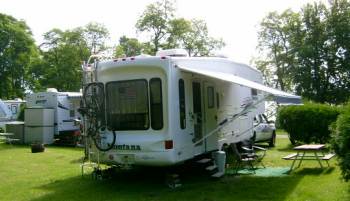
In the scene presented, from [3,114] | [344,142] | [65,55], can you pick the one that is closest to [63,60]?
[65,55]

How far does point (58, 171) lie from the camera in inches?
504

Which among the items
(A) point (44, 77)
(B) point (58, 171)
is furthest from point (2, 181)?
(A) point (44, 77)

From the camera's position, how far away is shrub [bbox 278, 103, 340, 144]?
696 inches

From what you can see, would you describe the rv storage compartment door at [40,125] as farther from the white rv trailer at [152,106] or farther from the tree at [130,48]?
the tree at [130,48]

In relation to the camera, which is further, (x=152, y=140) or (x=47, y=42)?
(x=47, y=42)

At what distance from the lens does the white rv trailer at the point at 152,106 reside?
9.34 metres

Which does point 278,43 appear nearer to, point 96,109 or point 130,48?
point 130,48

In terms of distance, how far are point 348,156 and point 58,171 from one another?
797 centimetres

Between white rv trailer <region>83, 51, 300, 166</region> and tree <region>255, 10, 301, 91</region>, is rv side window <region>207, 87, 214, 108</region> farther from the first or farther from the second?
tree <region>255, 10, 301, 91</region>

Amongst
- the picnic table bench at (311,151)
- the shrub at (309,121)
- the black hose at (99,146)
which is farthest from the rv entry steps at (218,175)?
the shrub at (309,121)

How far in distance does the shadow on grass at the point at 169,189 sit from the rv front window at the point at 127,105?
134cm

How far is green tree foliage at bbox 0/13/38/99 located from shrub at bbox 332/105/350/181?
40.7 m

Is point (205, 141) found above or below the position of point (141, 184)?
above

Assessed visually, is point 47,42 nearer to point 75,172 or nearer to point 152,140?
point 75,172
